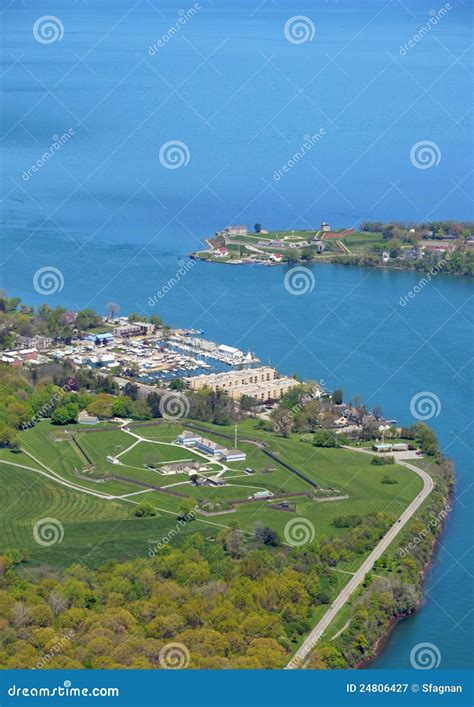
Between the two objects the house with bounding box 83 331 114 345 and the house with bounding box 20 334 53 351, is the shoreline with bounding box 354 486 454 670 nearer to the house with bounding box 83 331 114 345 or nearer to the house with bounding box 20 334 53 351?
the house with bounding box 83 331 114 345

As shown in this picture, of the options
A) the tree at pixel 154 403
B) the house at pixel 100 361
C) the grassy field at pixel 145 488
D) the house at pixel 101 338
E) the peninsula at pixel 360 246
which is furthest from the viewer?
the peninsula at pixel 360 246

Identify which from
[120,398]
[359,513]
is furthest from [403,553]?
[120,398]

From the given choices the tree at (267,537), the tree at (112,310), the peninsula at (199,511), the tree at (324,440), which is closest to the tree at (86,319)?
the tree at (112,310)

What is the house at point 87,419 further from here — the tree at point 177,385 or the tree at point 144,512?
the tree at point 144,512

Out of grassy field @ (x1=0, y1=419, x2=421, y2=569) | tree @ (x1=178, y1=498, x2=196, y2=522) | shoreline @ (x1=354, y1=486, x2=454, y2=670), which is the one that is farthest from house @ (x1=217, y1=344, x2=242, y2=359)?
shoreline @ (x1=354, y1=486, x2=454, y2=670)

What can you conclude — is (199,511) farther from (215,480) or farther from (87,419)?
(87,419)
